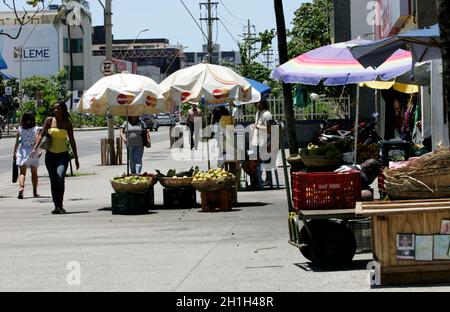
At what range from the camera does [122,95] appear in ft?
56.3

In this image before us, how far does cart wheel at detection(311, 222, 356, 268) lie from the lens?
32.9 ft

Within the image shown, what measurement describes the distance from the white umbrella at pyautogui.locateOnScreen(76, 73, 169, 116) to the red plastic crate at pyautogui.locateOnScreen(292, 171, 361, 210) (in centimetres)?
742

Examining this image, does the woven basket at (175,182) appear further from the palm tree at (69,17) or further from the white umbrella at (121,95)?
the palm tree at (69,17)

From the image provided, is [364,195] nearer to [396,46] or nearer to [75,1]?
[396,46]

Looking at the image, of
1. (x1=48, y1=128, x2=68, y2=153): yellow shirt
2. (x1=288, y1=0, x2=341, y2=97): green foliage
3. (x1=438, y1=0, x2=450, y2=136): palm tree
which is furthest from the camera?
(x1=288, y1=0, x2=341, y2=97): green foliage

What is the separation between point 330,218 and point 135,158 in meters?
11.0

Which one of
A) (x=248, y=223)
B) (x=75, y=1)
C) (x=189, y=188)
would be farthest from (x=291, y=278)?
(x=75, y=1)

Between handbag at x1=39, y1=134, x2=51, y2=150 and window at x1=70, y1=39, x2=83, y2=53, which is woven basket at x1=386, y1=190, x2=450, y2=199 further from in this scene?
window at x1=70, y1=39, x2=83, y2=53

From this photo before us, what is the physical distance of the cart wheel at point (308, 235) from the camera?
1008 centimetres

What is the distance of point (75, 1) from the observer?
106 m

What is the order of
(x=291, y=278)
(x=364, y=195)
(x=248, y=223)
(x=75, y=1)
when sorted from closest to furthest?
(x=291, y=278), (x=364, y=195), (x=248, y=223), (x=75, y=1)

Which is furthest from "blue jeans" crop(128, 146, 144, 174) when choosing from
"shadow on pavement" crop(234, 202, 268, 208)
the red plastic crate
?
the red plastic crate
